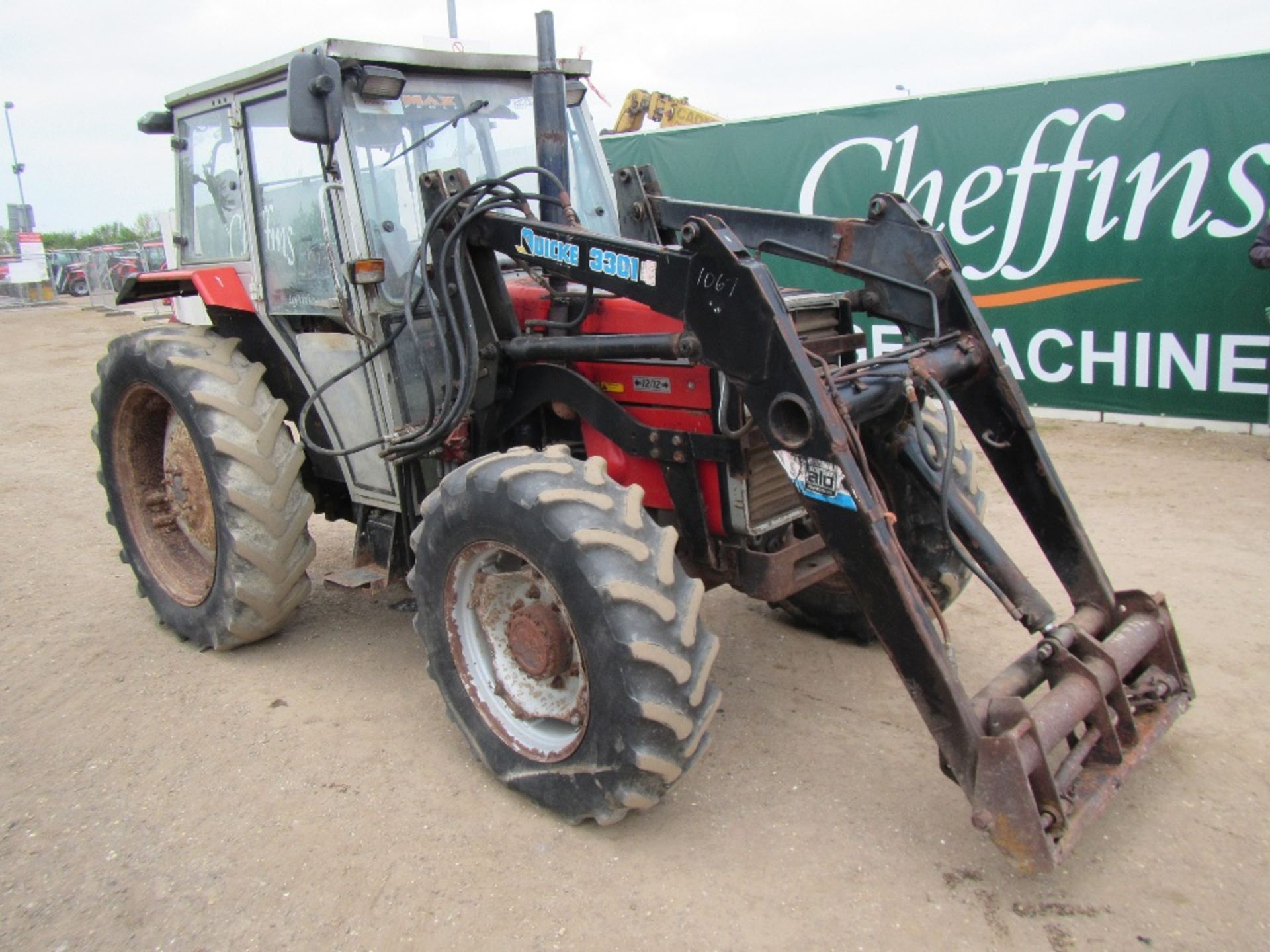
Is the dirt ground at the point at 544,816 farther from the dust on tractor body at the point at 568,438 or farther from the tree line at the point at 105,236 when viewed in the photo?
the tree line at the point at 105,236

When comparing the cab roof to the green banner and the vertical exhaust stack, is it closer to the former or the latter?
the vertical exhaust stack

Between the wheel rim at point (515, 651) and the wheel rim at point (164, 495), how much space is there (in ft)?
5.48

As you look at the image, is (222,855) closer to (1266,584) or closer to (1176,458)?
(1266,584)

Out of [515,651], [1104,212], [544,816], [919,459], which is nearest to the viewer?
[544,816]

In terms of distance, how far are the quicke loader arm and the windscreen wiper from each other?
33cm

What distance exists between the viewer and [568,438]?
376 centimetres

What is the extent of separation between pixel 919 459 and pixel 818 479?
943 millimetres

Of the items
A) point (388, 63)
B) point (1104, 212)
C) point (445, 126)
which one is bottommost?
point (1104, 212)

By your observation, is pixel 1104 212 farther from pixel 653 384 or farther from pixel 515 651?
pixel 515 651

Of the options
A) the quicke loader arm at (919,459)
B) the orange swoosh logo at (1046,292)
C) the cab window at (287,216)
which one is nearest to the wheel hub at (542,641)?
the quicke loader arm at (919,459)

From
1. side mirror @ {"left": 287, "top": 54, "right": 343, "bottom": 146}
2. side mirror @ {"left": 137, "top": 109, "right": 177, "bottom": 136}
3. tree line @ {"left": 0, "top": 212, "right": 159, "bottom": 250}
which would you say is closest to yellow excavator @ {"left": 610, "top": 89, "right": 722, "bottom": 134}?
side mirror @ {"left": 137, "top": 109, "right": 177, "bottom": 136}

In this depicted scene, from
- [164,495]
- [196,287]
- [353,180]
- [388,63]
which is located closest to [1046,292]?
[388,63]

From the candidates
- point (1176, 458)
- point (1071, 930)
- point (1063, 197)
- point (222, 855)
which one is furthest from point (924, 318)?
point (1063, 197)

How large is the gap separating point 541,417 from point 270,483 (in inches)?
45.7
